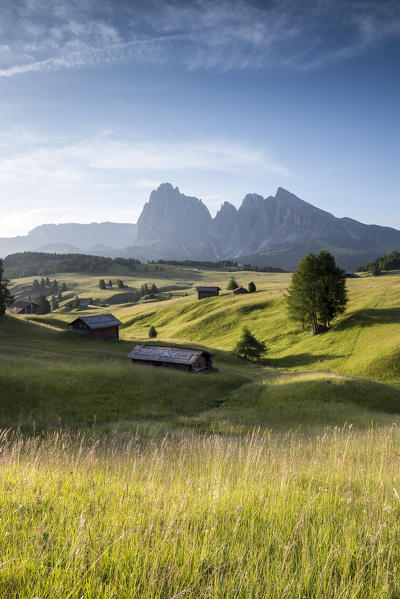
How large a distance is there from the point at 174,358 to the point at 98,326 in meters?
24.8

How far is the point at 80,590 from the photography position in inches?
92.2

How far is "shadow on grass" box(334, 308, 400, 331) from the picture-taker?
183 feet

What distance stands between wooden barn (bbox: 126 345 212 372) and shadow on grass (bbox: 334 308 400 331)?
99.3 ft

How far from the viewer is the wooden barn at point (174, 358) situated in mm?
40688

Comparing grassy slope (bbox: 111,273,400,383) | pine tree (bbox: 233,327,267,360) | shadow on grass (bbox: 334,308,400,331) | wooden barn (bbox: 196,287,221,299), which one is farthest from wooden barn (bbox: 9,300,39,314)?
shadow on grass (bbox: 334,308,400,331)

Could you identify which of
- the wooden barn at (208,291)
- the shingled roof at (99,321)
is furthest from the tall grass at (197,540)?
the wooden barn at (208,291)

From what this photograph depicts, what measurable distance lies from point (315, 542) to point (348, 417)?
2356 cm

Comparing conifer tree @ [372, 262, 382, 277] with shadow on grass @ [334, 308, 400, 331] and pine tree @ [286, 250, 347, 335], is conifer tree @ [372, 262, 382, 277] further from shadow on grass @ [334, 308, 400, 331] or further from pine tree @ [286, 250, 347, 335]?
pine tree @ [286, 250, 347, 335]

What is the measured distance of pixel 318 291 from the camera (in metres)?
59.1

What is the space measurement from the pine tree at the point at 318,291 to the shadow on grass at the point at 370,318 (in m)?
2.37

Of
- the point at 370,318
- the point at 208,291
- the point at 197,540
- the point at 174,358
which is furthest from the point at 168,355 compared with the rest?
the point at 208,291

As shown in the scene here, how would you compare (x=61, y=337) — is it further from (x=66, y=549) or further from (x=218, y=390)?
(x=66, y=549)

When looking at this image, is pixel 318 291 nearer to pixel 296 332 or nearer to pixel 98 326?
pixel 296 332

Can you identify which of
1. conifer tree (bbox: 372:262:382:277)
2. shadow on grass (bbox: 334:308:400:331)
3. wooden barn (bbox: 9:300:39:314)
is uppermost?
conifer tree (bbox: 372:262:382:277)
